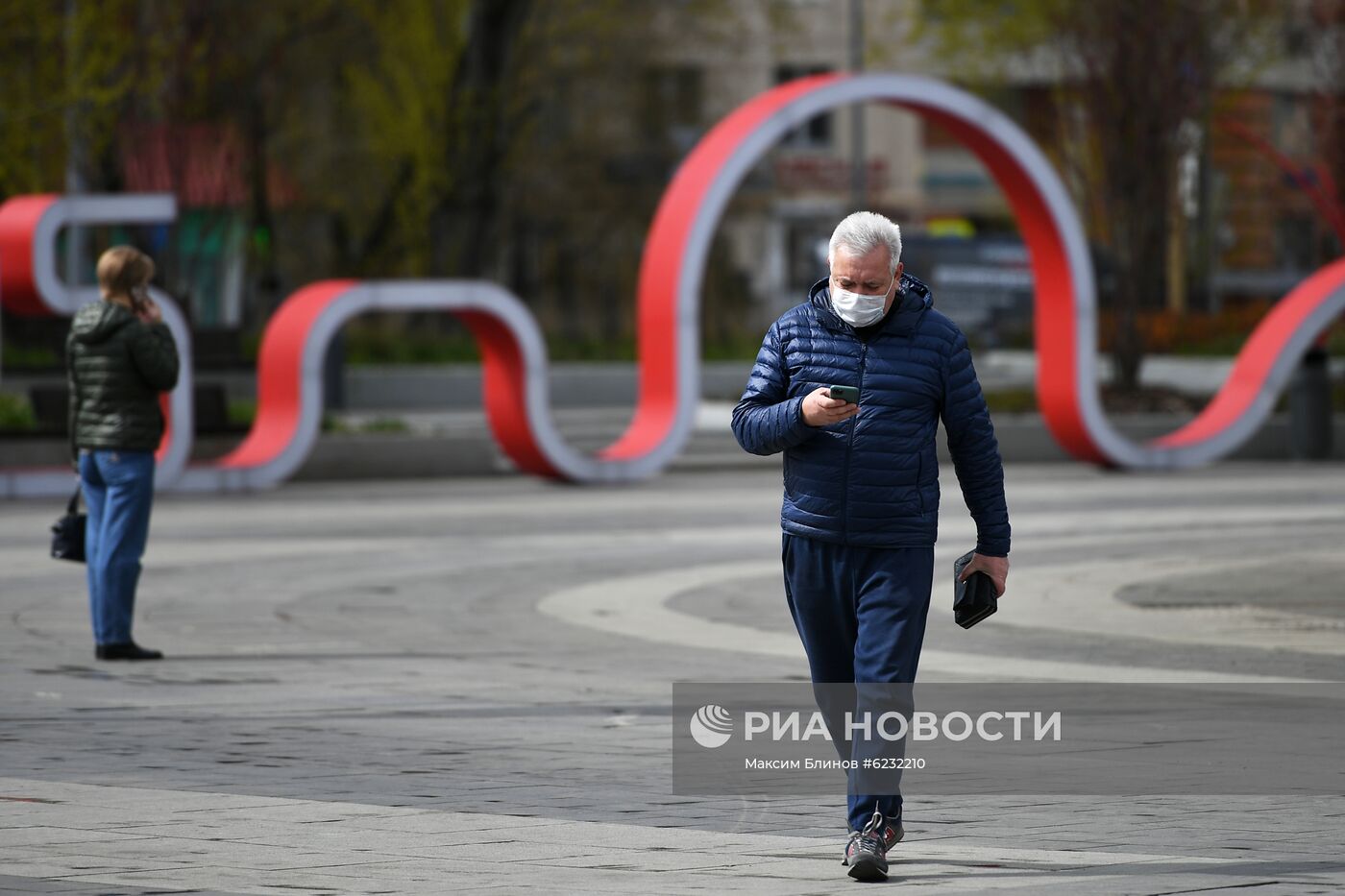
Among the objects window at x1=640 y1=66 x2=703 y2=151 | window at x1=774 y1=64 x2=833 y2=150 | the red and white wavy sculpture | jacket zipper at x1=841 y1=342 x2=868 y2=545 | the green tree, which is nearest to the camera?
jacket zipper at x1=841 y1=342 x2=868 y2=545

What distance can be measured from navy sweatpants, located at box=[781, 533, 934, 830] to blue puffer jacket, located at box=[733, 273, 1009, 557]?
0.06 meters

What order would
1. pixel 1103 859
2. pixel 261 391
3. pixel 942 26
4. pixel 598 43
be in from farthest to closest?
pixel 598 43 → pixel 942 26 → pixel 261 391 → pixel 1103 859

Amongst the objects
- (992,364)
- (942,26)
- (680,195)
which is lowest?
(992,364)

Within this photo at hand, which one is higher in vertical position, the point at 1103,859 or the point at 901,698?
the point at 901,698

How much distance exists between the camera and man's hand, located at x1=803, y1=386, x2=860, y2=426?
648cm

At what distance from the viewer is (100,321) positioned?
455 inches

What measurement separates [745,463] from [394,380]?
38.1 ft

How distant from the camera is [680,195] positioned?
77.3 feet

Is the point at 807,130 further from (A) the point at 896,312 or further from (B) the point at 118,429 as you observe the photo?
(A) the point at 896,312

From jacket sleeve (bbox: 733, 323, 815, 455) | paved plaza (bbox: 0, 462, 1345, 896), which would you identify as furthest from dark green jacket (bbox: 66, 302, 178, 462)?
jacket sleeve (bbox: 733, 323, 815, 455)

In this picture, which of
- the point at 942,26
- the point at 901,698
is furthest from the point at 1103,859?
the point at 942,26

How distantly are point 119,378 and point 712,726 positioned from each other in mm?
3560

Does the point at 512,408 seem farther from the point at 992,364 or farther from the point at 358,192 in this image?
the point at 358,192

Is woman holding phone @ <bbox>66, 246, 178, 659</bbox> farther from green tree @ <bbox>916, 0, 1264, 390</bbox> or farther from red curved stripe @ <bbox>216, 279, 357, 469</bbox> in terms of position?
green tree @ <bbox>916, 0, 1264, 390</bbox>
